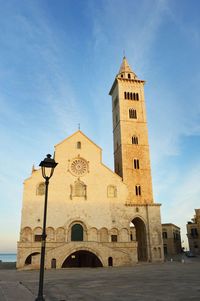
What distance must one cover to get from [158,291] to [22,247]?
→ 27.6 m

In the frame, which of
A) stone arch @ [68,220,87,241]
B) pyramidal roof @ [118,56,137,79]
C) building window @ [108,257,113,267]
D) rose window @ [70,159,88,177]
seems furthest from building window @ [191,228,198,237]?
building window @ [108,257,113,267]

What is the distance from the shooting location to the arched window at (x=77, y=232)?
4050 cm

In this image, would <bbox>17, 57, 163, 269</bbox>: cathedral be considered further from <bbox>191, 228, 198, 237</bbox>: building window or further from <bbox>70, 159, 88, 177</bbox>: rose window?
<bbox>191, 228, 198, 237</bbox>: building window

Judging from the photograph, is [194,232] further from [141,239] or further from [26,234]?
[26,234]

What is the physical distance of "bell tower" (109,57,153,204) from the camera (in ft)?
156

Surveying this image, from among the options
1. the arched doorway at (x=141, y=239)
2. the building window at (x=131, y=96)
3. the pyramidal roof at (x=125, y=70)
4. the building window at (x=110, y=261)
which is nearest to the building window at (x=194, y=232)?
the arched doorway at (x=141, y=239)

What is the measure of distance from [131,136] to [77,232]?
761 inches

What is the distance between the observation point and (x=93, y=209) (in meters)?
42.3

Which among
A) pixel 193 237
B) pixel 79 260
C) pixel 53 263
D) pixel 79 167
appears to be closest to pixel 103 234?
pixel 79 260

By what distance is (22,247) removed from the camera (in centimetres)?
3781

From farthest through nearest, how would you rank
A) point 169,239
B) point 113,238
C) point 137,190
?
point 169,239, point 137,190, point 113,238


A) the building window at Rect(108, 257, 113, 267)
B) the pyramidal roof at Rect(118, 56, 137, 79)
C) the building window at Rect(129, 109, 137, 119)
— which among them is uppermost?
the pyramidal roof at Rect(118, 56, 137, 79)

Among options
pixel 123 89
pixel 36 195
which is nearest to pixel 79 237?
pixel 36 195

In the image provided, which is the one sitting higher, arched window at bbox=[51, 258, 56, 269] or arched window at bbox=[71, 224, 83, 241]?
arched window at bbox=[71, 224, 83, 241]
